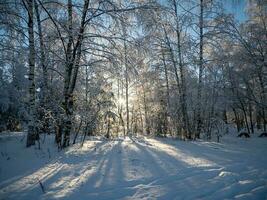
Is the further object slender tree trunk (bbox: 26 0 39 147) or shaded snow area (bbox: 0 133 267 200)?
slender tree trunk (bbox: 26 0 39 147)

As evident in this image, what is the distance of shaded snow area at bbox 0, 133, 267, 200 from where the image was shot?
4.70 meters

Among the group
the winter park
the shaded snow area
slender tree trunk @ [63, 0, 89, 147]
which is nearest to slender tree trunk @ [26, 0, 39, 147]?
the winter park

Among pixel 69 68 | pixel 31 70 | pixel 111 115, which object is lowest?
pixel 111 115

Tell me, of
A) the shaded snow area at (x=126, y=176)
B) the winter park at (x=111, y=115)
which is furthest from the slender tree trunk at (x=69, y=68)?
the shaded snow area at (x=126, y=176)

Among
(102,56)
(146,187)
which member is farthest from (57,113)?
(146,187)

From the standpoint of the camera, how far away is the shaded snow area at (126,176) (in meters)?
4.70

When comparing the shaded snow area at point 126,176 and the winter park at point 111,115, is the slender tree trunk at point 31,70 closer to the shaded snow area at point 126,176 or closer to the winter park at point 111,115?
the winter park at point 111,115

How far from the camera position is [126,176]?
234 inches

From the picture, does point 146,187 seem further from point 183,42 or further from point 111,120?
point 111,120

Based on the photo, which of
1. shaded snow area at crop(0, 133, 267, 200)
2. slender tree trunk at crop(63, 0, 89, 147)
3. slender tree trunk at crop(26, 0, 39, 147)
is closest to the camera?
shaded snow area at crop(0, 133, 267, 200)

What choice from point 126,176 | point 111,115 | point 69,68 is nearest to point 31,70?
point 69,68

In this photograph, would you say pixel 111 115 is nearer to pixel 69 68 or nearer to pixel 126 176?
pixel 69 68

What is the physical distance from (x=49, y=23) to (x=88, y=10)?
3.34 m

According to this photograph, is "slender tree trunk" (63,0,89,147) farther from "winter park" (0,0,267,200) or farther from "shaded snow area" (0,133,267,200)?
"shaded snow area" (0,133,267,200)
